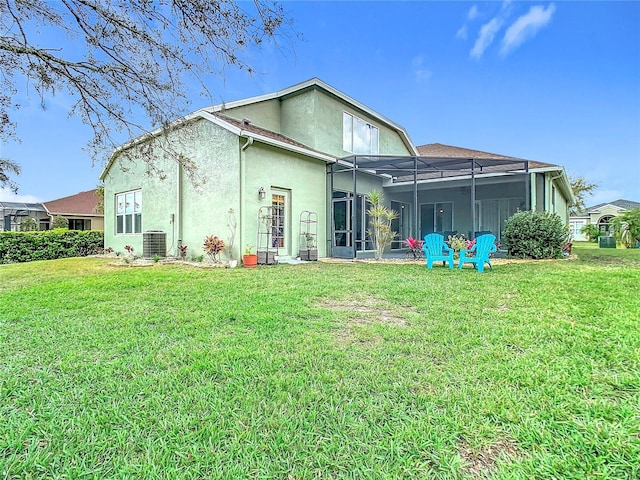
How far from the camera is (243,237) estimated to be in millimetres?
10594

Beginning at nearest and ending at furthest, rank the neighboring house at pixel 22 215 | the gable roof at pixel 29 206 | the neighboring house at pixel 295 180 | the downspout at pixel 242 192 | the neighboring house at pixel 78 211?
the downspout at pixel 242 192 < the neighboring house at pixel 295 180 < the neighboring house at pixel 22 215 < the gable roof at pixel 29 206 < the neighboring house at pixel 78 211

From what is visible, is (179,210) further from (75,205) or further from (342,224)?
(75,205)

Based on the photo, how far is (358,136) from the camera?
1583 centimetres

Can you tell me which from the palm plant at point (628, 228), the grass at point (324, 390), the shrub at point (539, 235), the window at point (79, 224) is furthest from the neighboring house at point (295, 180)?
the window at point (79, 224)

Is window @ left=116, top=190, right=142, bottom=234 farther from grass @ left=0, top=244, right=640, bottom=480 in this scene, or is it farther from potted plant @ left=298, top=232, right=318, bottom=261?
grass @ left=0, top=244, right=640, bottom=480

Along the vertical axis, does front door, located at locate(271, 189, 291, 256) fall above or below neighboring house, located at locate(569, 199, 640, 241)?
below

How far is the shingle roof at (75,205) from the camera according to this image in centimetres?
2572

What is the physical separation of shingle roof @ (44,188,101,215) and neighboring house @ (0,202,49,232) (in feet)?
2.83

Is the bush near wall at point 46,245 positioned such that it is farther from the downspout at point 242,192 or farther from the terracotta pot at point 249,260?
the terracotta pot at point 249,260

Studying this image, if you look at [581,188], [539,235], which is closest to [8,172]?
[539,235]

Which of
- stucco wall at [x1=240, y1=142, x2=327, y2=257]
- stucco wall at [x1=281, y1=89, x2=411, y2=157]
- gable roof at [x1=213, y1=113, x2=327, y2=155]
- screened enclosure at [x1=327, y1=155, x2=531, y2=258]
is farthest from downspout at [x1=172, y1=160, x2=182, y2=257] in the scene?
screened enclosure at [x1=327, y1=155, x2=531, y2=258]

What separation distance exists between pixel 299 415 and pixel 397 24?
1232 cm

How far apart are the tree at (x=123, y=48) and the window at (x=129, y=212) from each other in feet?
35.3

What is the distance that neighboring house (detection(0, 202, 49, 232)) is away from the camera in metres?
24.4
